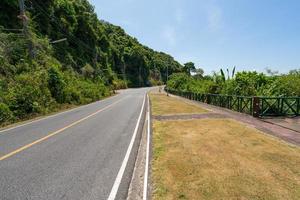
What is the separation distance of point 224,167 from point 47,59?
28612 mm

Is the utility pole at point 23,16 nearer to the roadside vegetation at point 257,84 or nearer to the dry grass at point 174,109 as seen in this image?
the dry grass at point 174,109

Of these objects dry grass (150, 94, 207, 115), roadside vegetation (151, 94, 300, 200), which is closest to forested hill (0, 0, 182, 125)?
dry grass (150, 94, 207, 115)

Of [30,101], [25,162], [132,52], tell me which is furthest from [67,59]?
[132,52]

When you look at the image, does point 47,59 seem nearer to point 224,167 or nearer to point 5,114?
point 5,114

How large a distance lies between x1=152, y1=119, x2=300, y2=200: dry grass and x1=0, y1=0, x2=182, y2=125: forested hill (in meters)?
11.7

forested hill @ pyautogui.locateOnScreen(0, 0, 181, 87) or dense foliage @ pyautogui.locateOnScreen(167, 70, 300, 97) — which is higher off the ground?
forested hill @ pyautogui.locateOnScreen(0, 0, 181, 87)

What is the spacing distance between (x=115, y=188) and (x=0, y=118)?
12323mm

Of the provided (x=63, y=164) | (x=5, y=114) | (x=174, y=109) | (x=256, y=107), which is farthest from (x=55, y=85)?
(x=63, y=164)

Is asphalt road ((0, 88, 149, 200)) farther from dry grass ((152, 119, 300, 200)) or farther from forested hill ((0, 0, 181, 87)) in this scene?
forested hill ((0, 0, 181, 87))

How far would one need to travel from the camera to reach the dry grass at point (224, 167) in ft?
17.3

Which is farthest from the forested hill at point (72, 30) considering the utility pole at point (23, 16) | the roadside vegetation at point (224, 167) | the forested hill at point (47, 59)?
the roadside vegetation at point (224, 167)

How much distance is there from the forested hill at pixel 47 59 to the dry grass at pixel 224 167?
11.7 meters

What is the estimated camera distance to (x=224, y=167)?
671 centimetres

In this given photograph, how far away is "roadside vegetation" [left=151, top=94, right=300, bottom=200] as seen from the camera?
208 inches
